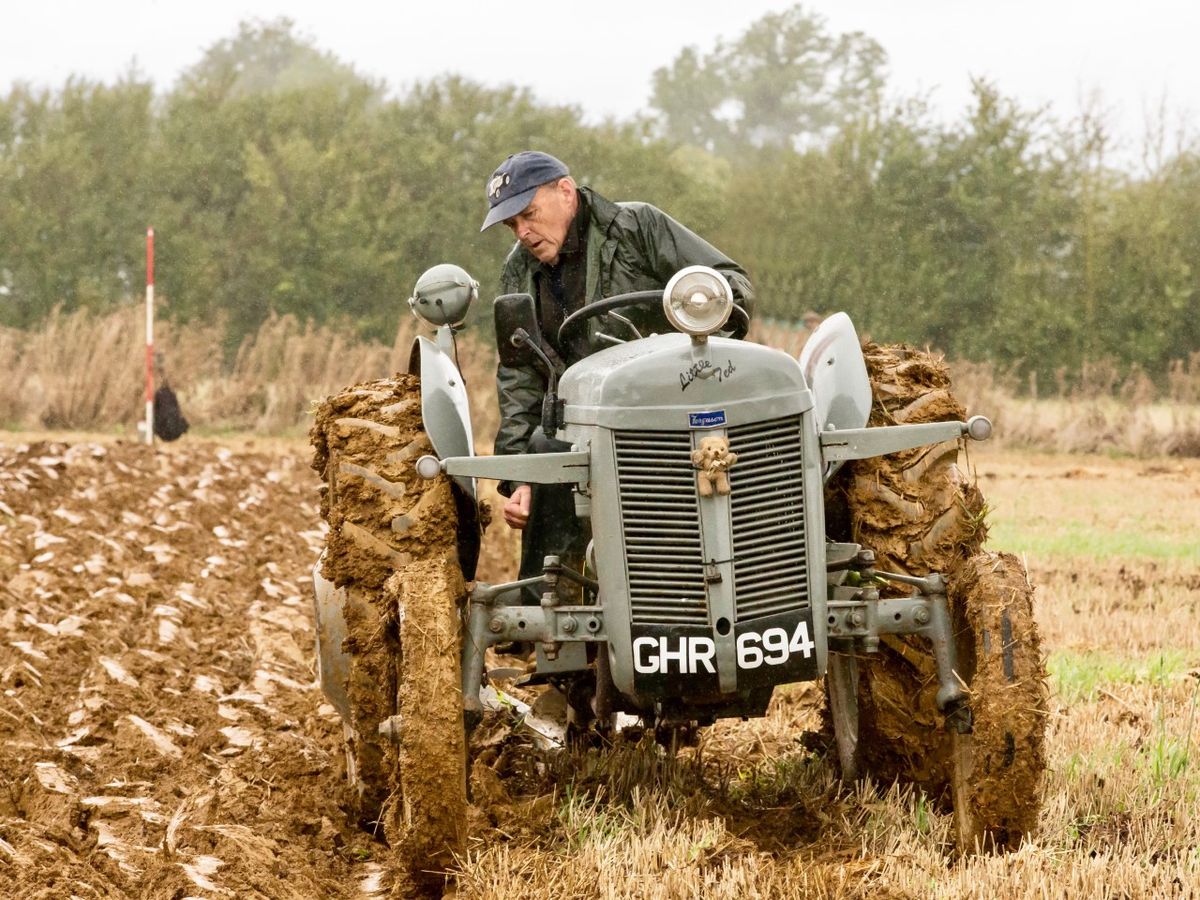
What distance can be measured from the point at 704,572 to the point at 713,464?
0.27m

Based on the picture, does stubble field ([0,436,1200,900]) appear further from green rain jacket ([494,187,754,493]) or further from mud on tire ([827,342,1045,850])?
green rain jacket ([494,187,754,493])

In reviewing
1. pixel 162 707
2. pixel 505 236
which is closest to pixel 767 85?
pixel 505 236

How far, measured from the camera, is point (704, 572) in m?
4.21

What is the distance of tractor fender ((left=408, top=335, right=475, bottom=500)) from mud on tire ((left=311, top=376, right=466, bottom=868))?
0.16 feet

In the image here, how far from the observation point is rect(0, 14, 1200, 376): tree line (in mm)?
34219

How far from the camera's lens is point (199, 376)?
76.2ft

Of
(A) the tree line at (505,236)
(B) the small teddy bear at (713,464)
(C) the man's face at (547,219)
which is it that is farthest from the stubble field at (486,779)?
(A) the tree line at (505,236)

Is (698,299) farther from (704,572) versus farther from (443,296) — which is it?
(443,296)

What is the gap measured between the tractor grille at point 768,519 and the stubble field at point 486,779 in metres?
0.62

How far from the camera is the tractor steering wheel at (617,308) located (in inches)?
193

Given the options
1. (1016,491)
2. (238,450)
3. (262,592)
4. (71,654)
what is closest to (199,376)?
(238,450)

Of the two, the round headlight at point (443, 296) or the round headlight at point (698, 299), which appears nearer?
the round headlight at point (698, 299)

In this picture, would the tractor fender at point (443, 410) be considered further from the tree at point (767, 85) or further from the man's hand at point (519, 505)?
the tree at point (767, 85)

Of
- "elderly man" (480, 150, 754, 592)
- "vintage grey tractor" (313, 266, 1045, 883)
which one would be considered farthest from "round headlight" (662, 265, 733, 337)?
"elderly man" (480, 150, 754, 592)
